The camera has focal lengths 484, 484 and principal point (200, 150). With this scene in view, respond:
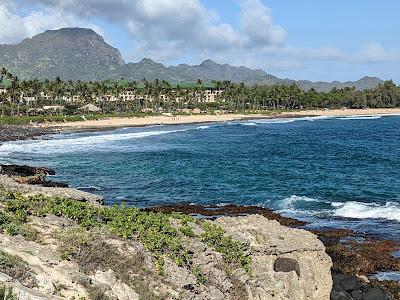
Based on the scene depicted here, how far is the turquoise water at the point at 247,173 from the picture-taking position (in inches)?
1373

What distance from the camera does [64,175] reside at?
48062 millimetres

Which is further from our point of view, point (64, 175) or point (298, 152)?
point (298, 152)

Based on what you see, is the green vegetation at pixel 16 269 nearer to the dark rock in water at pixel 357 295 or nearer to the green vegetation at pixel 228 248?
the green vegetation at pixel 228 248

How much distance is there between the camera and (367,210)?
33.2 meters

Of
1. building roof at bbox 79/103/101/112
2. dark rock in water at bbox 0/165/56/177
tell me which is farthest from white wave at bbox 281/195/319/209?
building roof at bbox 79/103/101/112

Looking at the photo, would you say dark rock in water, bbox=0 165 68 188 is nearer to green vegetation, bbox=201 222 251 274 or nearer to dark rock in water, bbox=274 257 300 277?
green vegetation, bbox=201 222 251 274

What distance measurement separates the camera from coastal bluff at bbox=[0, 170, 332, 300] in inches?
493

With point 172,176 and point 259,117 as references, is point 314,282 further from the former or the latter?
point 259,117

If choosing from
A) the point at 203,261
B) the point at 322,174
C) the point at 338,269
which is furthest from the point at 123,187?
the point at 203,261

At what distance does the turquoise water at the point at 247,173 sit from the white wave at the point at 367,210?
0.20 ft

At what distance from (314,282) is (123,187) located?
26.3 metres

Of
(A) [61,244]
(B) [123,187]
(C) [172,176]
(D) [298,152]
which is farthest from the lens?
(D) [298,152]

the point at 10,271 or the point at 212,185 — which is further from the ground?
the point at 10,271

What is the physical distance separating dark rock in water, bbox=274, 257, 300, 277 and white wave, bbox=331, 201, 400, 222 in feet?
51.1
